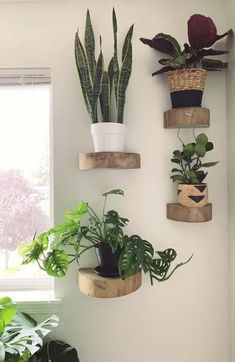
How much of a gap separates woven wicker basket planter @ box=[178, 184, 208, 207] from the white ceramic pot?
363 millimetres

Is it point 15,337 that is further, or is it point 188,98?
point 188,98

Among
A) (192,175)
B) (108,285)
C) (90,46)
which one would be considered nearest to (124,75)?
(90,46)

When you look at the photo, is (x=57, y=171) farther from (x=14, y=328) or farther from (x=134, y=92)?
(x=14, y=328)

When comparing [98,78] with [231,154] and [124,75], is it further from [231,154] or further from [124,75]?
[231,154]

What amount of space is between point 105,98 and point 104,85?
2.3 inches

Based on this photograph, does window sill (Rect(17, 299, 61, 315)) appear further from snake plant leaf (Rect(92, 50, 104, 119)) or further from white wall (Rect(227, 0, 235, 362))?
snake plant leaf (Rect(92, 50, 104, 119))

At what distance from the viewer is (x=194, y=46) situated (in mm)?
1155

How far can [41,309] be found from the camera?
52.1 inches

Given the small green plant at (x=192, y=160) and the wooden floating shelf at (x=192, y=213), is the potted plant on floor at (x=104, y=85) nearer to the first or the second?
the small green plant at (x=192, y=160)

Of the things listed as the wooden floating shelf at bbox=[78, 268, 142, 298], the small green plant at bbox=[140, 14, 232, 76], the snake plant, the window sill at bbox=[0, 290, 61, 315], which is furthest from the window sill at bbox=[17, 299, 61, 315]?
the small green plant at bbox=[140, 14, 232, 76]

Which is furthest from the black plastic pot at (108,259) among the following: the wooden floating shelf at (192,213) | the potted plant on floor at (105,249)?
the wooden floating shelf at (192,213)

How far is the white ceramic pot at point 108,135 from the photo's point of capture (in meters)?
1.18

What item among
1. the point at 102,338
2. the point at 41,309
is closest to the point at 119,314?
the point at 102,338

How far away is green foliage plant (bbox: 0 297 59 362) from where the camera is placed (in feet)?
3.37
